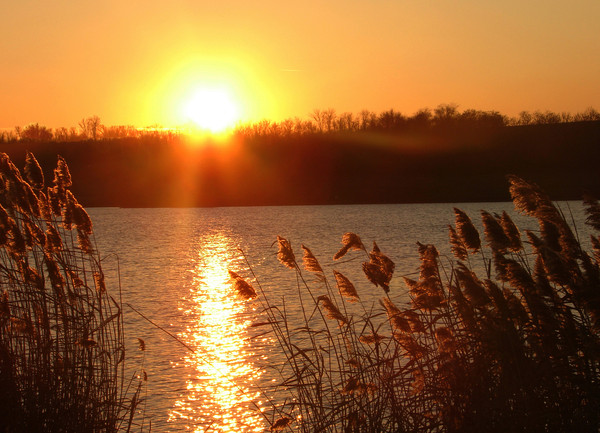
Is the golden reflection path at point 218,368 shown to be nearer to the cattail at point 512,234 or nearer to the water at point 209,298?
the water at point 209,298

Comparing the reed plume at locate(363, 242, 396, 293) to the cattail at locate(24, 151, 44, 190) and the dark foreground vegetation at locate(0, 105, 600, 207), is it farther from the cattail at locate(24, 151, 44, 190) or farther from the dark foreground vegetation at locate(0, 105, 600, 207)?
the dark foreground vegetation at locate(0, 105, 600, 207)

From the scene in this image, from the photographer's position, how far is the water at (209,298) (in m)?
7.71

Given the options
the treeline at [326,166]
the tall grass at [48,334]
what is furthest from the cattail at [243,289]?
the treeline at [326,166]

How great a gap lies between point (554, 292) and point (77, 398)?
126 inches

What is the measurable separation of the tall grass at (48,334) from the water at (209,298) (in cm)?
61

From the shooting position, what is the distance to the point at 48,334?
495cm

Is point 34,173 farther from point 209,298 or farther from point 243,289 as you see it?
point 209,298

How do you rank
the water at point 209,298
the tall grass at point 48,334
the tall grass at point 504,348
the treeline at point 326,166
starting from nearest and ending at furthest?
the tall grass at point 504,348 → the tall grass at point 48,334 → the water at point 209,298 → the treeline at point 326,166

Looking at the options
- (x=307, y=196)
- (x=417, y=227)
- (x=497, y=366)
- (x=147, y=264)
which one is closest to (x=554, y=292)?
(x=497, y=366)

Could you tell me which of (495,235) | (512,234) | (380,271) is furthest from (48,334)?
(512,234)

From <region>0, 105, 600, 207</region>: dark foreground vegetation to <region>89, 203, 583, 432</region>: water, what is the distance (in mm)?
25715

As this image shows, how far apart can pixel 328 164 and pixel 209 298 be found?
5450cm

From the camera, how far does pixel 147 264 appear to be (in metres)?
20.8

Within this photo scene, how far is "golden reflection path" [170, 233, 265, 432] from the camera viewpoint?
23.8ft
